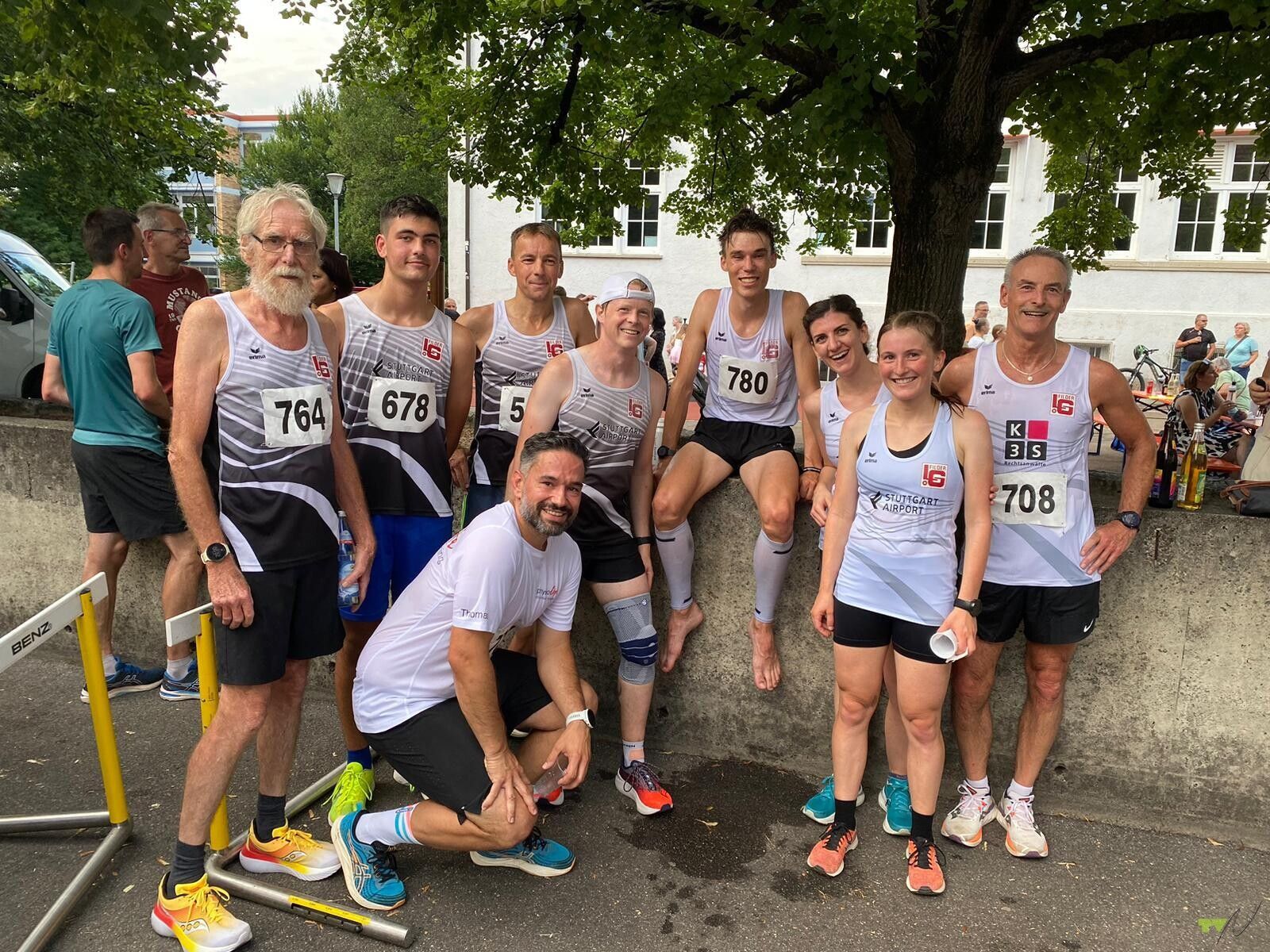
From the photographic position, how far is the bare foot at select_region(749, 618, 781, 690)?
12.8ft

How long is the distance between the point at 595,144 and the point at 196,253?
7296cm

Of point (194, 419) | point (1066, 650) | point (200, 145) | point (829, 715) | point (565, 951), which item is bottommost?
point (565, 951)

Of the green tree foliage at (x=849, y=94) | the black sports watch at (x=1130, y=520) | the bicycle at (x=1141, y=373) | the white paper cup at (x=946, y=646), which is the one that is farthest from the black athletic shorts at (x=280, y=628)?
the bicycle at (x=1141, y=373)

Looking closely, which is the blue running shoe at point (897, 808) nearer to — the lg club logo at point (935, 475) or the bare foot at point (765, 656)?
the bare foot at point (765, 656)

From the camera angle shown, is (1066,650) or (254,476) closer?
(254,476)


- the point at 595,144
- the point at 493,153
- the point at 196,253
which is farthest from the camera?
the point at 196,253

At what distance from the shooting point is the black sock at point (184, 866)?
2.84 metres

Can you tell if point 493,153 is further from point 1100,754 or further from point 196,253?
point 196,253

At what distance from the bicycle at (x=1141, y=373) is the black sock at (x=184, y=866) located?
18291 millimetres

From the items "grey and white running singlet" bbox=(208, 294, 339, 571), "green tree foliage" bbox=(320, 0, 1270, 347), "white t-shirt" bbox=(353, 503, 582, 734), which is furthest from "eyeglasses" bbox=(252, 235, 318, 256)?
"green tree foliage" bbox=(320, 0, 1270, 347)

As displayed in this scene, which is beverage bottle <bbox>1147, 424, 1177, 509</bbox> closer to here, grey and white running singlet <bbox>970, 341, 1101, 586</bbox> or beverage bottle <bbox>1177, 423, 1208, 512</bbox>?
beverage bottle <bbox>1177, 423, 1208, 512</bbox>

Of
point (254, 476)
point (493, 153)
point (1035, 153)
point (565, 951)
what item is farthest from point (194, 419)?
point (1035, 153)

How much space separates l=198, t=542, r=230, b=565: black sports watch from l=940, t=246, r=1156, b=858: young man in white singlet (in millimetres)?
2539

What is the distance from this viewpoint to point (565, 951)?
2.83 meters
